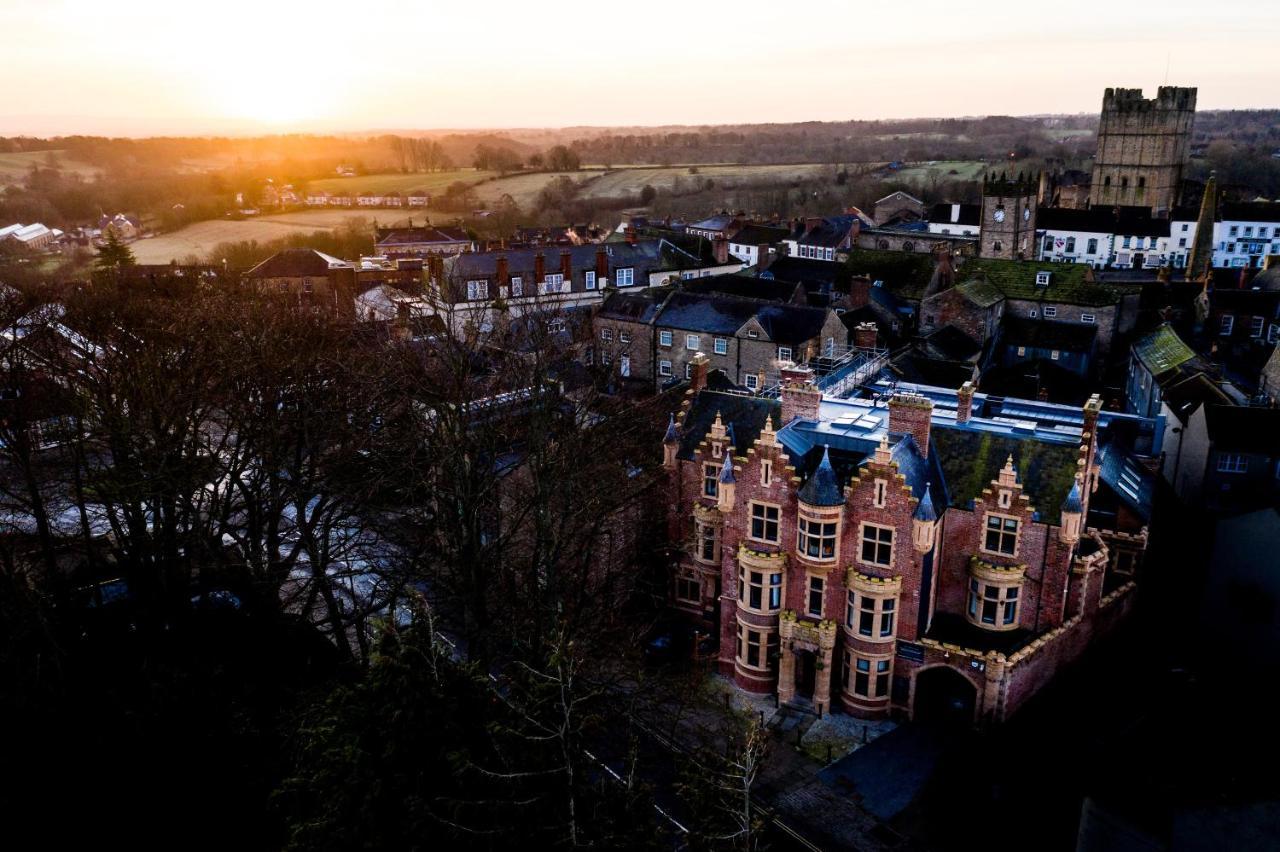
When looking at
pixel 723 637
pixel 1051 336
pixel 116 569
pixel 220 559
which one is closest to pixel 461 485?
pixel 220 559

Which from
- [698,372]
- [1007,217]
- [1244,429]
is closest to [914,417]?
[698,372]

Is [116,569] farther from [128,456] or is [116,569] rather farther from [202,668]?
[202,668]

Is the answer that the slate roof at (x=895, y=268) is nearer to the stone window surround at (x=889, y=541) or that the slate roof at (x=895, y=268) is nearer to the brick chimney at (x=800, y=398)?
the brick chimney at (x=800, y=398)

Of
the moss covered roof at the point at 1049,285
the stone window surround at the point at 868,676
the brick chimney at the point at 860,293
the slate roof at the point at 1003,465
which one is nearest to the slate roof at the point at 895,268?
the moss covered roof at the point at 1049,285

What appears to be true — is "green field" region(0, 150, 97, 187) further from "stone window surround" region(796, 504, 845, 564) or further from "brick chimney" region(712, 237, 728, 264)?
"stone window surround" region(796, 504, 845, 564)

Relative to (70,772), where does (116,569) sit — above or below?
below
